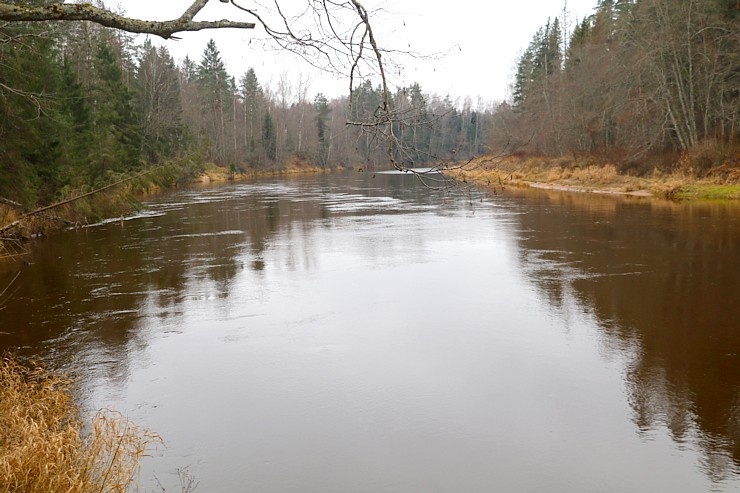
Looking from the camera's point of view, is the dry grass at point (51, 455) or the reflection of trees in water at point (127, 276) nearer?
the dry grass at point (51, 455)

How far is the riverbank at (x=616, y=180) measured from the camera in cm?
2450

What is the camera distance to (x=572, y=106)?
3972 centimetres

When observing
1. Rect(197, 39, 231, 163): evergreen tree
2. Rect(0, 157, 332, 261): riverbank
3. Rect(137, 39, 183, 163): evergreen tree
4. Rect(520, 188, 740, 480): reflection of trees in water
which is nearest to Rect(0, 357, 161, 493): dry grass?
Rect(0, 157, 332, 261): riverbank

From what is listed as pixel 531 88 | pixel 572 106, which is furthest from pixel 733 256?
pixel 531 88

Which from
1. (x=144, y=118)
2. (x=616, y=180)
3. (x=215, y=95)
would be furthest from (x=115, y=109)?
(x=215, y=95)

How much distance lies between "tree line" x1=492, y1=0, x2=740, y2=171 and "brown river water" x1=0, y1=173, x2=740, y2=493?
43.0ft

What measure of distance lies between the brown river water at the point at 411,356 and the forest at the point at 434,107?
1194 millimetres

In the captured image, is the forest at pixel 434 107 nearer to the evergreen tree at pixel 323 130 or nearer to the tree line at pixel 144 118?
the tree line at pixel 144 118

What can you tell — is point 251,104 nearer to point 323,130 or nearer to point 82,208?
point 323,130

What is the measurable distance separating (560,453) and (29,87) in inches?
650

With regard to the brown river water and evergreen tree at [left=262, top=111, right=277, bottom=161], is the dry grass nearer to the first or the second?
the brown river water

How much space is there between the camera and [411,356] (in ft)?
25.8

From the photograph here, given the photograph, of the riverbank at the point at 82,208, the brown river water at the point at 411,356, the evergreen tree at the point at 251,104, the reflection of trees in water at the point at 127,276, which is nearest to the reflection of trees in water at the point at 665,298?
the brown river water at the point at 411,356

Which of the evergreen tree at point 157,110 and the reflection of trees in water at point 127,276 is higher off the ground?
the evergreen tree at point 157,110
